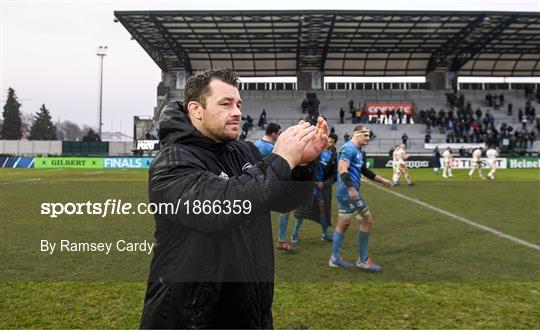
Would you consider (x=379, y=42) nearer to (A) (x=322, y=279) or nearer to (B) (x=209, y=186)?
(A) (x=322, y=279)

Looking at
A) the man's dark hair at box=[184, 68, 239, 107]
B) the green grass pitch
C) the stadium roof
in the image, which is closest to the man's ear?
the man's dark hair at box=[184, 68, 239, 107]

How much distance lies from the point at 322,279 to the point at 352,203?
4.02ft

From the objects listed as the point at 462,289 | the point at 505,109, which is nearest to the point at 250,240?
the point at 462,289

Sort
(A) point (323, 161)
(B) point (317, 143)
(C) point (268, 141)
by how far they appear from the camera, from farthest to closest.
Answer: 1. (A) point (323, 161)
2. (C) point (268, 141)
3. (B) point (317, 143)

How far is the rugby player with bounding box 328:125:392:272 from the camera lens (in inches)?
219

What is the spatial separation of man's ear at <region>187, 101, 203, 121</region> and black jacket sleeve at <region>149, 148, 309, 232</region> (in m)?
0.15

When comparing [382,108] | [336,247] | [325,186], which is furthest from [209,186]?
[382,108]

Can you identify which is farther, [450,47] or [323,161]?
[450,47]

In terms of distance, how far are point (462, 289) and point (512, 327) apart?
1.02 m

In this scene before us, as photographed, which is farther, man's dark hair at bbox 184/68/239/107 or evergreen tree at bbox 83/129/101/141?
evergreen tree at bbox 83/129/101/141

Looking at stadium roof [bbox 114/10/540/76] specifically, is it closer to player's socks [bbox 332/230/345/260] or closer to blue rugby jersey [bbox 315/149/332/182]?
blue rugby jersey [bbox 315/149/332/182]

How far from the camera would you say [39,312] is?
12.3 feet

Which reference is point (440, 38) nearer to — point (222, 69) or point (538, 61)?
point (538, 61)

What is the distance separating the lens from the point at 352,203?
5.65 m
